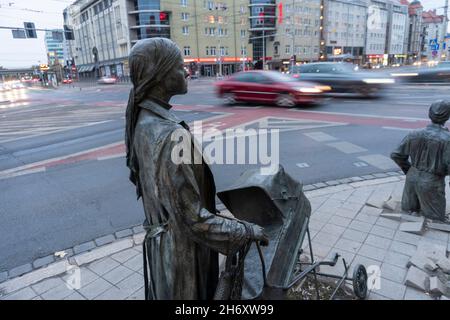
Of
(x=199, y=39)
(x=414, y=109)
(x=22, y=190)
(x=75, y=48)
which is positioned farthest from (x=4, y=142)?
(x=75, y=48)

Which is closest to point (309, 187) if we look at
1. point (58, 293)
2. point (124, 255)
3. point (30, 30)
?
point (124, 255)

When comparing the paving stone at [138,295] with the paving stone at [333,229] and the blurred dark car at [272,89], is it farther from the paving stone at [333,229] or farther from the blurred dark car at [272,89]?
the blurred dark car at [272,89]

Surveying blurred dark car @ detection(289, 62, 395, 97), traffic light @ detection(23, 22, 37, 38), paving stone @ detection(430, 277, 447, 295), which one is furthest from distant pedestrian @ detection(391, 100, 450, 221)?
traffic light @ detection(23, 22, 37, 38)

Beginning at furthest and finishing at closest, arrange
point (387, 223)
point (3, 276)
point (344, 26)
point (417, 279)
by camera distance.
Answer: point (344, 26) < point (387, 223) < point (3, 276) < point (417, 279)

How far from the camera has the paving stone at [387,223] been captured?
4180 millimetres

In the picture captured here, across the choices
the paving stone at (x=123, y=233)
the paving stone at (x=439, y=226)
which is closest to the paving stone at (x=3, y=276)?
the paving stone at (x=123, y=233)

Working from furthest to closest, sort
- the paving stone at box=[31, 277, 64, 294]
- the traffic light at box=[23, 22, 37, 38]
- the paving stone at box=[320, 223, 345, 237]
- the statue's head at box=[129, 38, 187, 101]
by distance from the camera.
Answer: the traffic light at box=[23, 22, 37, 38] → the paving stone at box=[320, 223, 345, 237] → the paving stone at box=[31, 277, 64, 294] → the statue's head at box=[129, 38, 187, 101]

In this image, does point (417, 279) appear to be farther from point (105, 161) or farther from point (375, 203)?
point (105, 161)

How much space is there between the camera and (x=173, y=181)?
1345 mm

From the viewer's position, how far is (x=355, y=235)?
4.02 meters

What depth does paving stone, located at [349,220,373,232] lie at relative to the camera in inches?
163

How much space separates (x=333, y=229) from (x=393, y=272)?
3.27 ft

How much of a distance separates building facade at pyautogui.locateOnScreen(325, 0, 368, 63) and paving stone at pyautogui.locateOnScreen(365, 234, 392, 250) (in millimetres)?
75383

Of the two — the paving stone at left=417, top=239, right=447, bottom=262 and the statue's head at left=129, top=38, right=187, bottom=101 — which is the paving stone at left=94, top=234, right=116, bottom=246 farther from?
the paving stone at left=417, top=239, right=447, bottom=262
